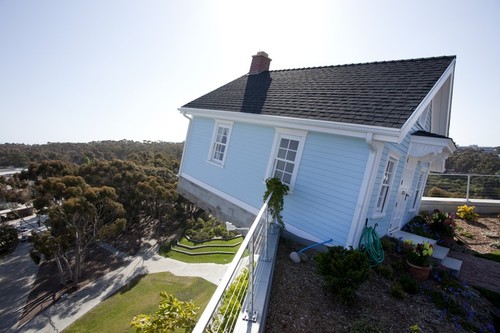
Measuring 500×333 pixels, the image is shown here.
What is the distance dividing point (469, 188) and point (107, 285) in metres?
25.0

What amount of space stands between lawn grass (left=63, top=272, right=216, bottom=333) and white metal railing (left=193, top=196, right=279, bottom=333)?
1104cm

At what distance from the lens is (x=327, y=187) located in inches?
282

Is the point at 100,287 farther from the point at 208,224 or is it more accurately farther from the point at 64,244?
the point at 208,224

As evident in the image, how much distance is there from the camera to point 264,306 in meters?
3.89

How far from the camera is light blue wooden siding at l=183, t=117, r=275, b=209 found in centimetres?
907

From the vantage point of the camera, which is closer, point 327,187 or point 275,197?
point 275,197

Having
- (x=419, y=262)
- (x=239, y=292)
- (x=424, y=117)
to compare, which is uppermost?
(x=424, y=117)

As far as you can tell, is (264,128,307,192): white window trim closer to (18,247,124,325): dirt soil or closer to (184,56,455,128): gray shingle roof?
(184,56,455,128): gray shingle roof

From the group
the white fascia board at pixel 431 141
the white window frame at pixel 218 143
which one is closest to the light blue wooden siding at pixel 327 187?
the white fascia board at pixel 431 141

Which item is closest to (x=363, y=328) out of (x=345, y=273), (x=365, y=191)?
(x=345, y=273)

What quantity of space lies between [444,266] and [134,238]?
29.0 meters

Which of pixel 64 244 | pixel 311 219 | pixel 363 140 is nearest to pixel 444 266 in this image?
pixel 311 219

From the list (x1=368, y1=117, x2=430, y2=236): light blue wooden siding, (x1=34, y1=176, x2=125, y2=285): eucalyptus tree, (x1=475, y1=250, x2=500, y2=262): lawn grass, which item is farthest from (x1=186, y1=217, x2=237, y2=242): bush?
(x1=475, y1=250, x2=500, y2=262): lawn grass

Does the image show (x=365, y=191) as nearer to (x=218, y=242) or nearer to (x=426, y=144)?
(x=426, y=144)
